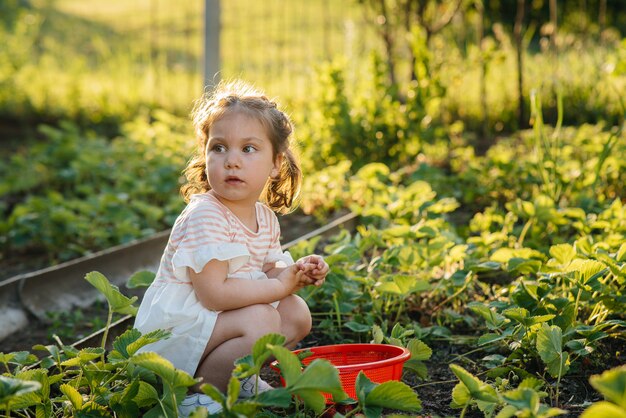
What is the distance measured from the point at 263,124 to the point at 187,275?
0.50 m

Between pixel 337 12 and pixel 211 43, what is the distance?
1256 cm

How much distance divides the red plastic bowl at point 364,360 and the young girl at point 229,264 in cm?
11

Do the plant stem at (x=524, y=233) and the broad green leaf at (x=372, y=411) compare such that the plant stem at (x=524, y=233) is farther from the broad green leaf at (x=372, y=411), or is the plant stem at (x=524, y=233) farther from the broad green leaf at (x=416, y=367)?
the broad green leaf at (x=372, y=411)

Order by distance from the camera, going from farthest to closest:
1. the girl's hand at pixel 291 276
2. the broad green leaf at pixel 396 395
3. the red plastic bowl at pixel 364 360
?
the girl's hand at pixel 291 276 → the red plastic bowl at pixel 364 360 → the broad green leaf at pixel 396 395

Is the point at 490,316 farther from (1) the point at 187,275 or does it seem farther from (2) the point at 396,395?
(1) the point at 187,275

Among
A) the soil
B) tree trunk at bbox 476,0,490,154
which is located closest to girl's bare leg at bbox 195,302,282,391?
the soil

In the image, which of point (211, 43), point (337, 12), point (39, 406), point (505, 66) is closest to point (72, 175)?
point (211, 43)

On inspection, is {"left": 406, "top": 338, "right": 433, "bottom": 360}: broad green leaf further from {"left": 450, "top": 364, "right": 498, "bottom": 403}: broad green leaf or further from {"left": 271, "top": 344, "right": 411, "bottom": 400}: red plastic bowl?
{"left": 450, "top": 364, "right": 498, "bottom": 403}: broad green leaf

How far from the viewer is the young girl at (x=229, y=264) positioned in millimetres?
2285

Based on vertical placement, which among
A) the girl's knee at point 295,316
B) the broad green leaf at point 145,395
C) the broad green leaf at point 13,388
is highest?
the broad green leaf at point 13,388

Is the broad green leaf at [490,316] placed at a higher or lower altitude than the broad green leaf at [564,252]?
lower

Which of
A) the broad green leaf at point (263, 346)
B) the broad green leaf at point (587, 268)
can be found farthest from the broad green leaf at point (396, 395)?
the broad green leaf at point (587, 268)

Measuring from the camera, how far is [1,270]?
4402 millimetres

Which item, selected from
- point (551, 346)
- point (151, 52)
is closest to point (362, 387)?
point (551, 346)
